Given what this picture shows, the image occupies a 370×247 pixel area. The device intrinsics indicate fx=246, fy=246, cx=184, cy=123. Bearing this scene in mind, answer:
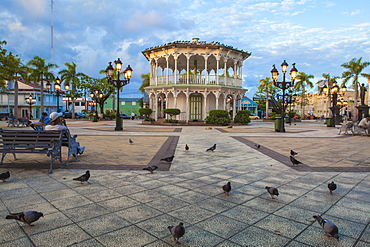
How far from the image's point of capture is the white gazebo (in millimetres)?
25922

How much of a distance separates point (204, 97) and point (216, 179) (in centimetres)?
2176

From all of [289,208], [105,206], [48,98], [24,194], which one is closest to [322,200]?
[289,208]

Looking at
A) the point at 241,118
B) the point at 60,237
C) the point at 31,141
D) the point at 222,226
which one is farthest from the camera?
the point at 241,118

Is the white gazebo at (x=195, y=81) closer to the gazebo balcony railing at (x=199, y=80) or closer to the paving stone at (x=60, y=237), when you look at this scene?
the gazebo balcony railing at (x=199, y=80)

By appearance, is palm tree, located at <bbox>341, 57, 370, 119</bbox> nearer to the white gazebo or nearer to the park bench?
the white gazebo

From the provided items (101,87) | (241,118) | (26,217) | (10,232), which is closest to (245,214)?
(26,217)

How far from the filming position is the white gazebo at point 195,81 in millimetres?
25922

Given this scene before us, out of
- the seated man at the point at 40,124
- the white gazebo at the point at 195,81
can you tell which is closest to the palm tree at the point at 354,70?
the white gazebo at the point at 195,81

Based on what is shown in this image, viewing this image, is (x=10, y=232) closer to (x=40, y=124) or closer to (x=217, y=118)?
(x=40, y=124)

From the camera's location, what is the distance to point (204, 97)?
2636cm

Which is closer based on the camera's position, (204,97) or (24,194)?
(24,194)

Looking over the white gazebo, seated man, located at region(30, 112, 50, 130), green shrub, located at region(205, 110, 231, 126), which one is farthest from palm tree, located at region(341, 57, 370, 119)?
seated man, located at region(30, 112, 50, 130)

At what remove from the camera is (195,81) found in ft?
88.6

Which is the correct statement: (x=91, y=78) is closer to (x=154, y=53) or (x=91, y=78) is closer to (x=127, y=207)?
(x=154, y=53)
